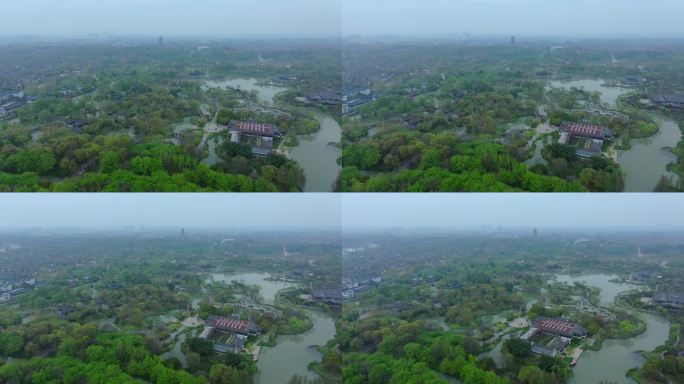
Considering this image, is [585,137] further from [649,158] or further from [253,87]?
[253,87]

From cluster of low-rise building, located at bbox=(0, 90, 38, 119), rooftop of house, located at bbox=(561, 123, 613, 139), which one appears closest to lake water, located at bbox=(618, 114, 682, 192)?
rooftop of house, located at bbox=(561, 123, 613, 139)

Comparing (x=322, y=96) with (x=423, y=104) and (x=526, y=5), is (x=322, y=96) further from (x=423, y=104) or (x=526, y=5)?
(x=526, y=5)

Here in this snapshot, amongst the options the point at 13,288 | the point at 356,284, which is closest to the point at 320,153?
the point at 356,284

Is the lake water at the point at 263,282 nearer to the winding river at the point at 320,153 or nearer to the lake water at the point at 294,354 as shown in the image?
the lake water at the point at 294,354

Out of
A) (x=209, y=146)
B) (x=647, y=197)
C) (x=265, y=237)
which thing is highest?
(x=209, y=146)

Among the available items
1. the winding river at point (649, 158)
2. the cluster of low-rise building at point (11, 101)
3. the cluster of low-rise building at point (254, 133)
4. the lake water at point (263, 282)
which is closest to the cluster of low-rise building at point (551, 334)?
the winding river at point (649, 158)

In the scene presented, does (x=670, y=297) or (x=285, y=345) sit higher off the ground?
(x=670, y=297)

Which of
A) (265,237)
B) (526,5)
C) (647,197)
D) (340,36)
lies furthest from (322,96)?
(647,197)

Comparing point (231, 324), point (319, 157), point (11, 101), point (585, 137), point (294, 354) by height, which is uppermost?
point (11, 101)
